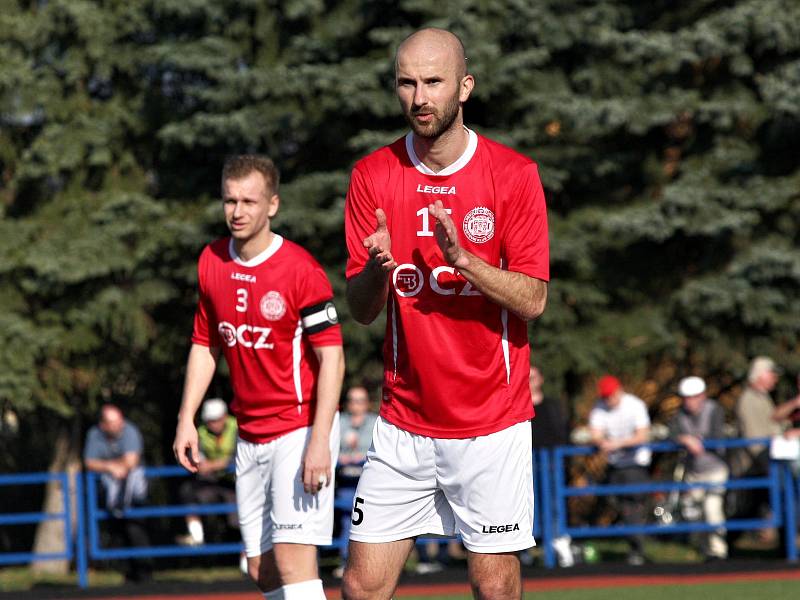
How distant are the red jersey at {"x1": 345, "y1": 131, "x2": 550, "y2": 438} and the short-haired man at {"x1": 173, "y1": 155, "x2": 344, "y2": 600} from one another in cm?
148

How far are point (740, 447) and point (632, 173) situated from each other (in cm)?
349

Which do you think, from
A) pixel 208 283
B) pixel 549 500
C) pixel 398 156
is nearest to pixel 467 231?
pixel 398 156

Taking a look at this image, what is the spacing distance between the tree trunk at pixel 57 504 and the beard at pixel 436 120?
12800 millimetres

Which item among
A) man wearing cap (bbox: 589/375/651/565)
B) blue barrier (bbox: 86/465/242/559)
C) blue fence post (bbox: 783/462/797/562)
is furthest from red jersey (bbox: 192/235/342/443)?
blue fence post (bbox: 783/462/797/562)

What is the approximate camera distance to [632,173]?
15953 mm

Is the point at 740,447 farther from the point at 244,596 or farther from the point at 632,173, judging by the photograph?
the point at 244,596

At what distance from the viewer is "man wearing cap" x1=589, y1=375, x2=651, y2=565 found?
45.1 ft

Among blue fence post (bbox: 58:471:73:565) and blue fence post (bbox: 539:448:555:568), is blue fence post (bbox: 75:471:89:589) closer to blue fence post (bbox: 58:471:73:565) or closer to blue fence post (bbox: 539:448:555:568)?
blue fence post (bbox: 58:471:73:565)

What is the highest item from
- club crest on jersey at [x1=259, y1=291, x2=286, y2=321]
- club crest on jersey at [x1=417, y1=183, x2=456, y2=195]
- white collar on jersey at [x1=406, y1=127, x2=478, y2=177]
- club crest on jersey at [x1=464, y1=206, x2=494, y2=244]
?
white collar on jersey at [x1=406, y1=127, x2=478, y2=177]

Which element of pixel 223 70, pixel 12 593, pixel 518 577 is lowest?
pixel 12 593

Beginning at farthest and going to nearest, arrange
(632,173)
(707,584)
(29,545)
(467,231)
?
(29,545), (632,173), (707,584), (467,231)

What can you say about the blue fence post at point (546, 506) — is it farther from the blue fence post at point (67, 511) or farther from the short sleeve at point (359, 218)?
the short sleeve at point (359, 218)

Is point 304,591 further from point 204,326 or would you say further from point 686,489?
point 686,489

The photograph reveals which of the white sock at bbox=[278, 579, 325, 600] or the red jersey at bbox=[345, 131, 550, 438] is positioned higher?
the red jersey at bbox=[345, 131, 550, 438]
